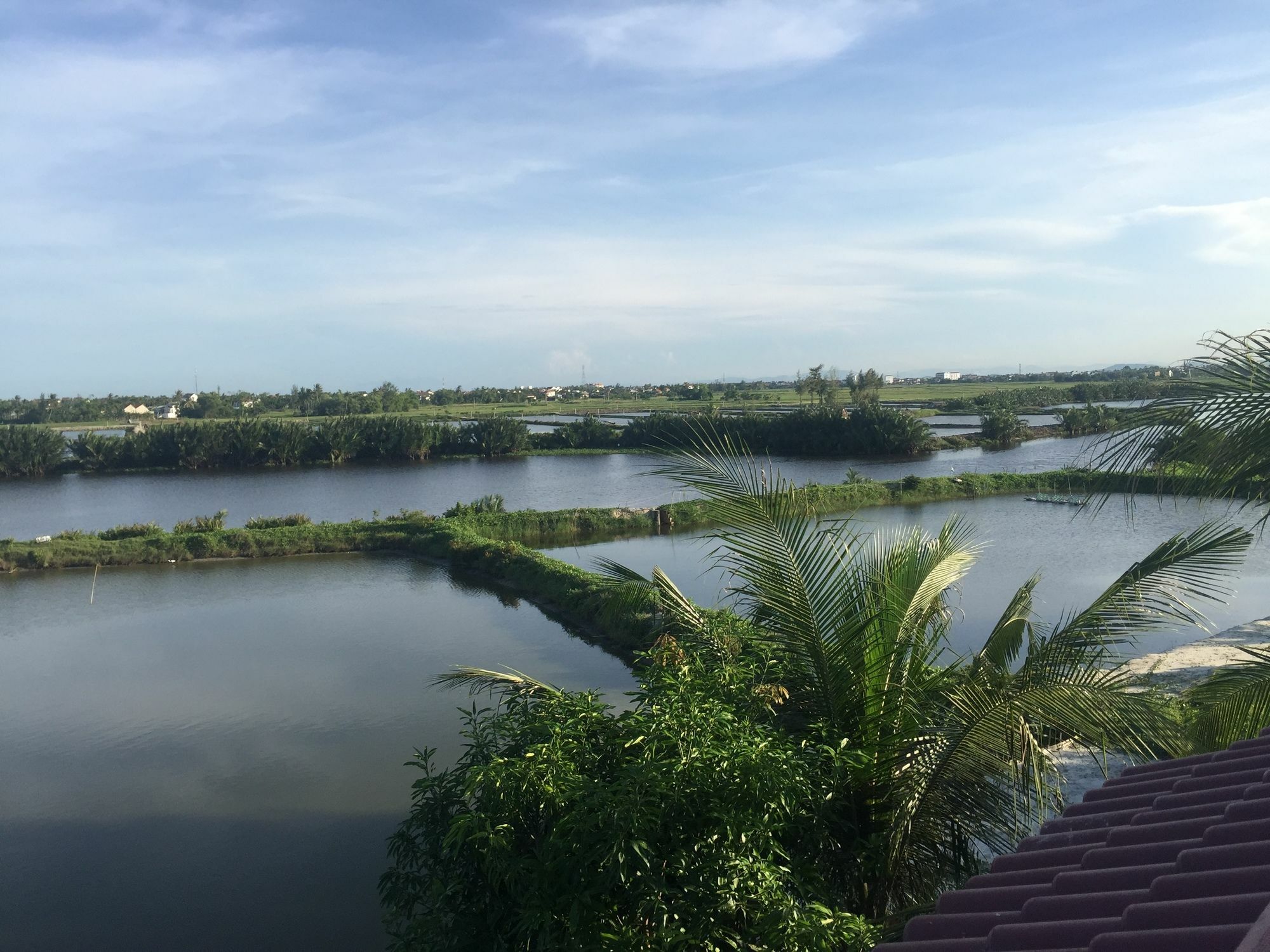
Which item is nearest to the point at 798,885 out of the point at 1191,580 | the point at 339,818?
the point at 1191,580

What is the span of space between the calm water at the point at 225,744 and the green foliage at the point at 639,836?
3980mm

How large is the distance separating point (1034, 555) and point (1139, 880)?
2240 centimetres

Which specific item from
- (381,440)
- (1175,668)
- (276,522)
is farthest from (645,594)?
(381,440)

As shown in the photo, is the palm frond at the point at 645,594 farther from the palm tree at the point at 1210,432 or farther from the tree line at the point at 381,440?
the tree line at the point at 381,440

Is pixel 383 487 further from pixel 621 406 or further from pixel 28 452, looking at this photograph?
pixel 621 406

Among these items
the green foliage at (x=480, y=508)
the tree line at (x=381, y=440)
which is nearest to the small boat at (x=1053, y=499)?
the tree line at (x=381, y=440)

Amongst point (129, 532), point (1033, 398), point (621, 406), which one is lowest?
point (129, 532)

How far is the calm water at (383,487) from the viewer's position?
122 ft

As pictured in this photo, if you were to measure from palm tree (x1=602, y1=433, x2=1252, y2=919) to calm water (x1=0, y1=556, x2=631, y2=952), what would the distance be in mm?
5122

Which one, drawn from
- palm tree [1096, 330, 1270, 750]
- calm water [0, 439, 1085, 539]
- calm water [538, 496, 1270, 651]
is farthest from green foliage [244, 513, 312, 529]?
palm tree [1096, 330, 1270, 750]

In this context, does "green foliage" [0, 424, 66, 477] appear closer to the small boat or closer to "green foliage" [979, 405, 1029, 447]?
the small boat

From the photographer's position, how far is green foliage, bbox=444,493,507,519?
31250 mm

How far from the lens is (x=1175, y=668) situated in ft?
42.5

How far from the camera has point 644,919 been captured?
4.52 metres
